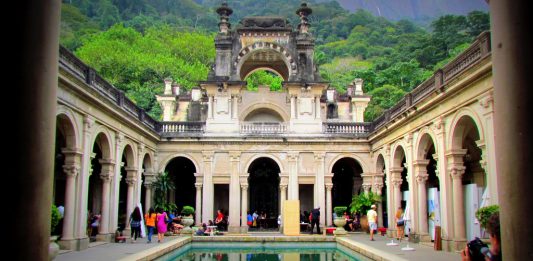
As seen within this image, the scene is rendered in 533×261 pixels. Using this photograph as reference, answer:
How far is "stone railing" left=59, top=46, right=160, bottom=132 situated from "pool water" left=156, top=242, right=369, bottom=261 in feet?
18.1

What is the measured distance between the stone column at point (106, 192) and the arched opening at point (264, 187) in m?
11.4

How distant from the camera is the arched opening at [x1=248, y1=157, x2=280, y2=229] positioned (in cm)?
2930

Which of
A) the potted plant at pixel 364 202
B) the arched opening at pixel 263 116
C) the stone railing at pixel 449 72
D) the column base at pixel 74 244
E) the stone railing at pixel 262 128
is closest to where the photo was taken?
the stone railing at pixel 449 72

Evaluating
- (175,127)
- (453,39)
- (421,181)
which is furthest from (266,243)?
(453,39)

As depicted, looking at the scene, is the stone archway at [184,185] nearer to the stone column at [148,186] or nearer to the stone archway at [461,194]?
the stone column at [148,186]

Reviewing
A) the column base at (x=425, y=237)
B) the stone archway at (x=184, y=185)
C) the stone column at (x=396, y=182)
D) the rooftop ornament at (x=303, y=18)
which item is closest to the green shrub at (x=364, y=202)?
the stone column at (x=396, y=182)

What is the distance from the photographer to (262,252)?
1745 centimetres

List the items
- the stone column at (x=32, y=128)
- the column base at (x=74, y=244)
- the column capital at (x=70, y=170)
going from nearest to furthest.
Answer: the stone column at (x=32, y=128)
the column base at (x=74, y=244)
the column capital at (x=70, y=170)

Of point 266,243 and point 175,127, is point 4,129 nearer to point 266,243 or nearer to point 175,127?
point 266,243

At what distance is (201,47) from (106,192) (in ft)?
154

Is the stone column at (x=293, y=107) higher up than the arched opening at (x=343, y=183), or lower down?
higher up

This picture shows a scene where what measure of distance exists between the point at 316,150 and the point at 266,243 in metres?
7.03

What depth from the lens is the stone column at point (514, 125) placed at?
2721mm

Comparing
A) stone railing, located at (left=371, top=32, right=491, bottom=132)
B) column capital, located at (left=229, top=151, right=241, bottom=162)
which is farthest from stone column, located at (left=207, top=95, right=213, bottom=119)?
stone railing, located at (left=371, top=32, right=491, bottom=132)
